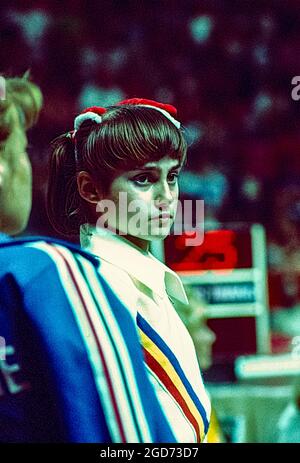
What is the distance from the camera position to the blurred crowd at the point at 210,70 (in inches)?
72.8

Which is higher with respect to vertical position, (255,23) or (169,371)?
(255,23)

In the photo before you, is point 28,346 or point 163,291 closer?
point 28,346

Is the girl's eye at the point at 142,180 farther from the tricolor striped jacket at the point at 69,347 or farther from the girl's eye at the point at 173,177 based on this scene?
the tricolor striped jacket at the point at 69,347

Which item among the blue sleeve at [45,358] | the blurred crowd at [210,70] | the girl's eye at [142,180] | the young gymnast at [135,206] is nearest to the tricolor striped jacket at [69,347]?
the blue sleeve at [45,358]

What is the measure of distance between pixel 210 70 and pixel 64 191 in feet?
1.62

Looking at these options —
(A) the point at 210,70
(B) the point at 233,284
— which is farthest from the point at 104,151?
(B) the point at 233,284

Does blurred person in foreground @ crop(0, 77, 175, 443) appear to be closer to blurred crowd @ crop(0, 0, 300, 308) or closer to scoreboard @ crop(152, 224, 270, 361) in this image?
scoreboard @ crop(152, 224, 270, 361)

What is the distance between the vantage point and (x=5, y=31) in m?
1.86

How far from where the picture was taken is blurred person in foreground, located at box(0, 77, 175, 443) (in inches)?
61.4

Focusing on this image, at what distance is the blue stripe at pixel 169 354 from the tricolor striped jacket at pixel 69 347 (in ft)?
0.24

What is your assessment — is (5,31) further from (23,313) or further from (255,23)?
(23,313)

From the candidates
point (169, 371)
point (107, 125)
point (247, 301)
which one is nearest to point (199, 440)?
point (169, 371)

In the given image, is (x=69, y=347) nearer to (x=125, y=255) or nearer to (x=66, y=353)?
(x=66, y=353)

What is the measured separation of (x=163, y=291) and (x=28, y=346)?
36cm
